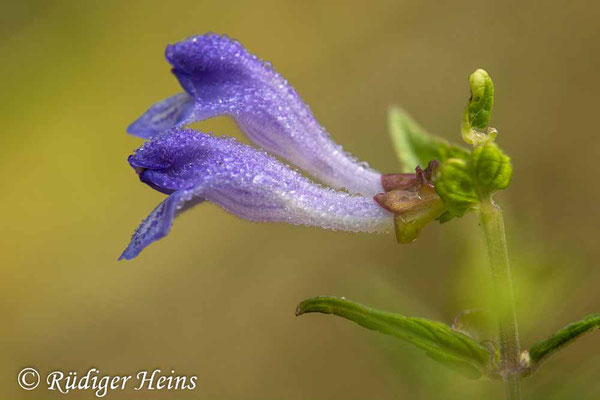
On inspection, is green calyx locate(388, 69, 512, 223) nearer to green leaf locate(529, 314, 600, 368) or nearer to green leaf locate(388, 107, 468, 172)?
green leaf locate(529, 314, 600, 368)

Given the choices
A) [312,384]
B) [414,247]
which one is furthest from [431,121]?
[312,384]

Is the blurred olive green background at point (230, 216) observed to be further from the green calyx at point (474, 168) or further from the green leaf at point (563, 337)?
the green calyx at point (474, 168)

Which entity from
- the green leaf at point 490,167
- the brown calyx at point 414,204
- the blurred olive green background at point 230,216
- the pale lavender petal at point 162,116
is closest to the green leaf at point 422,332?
the brown calyx at point 414,204

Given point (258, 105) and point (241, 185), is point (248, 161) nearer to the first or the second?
point (241, 185)

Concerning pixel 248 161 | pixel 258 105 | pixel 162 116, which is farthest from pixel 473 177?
pixel 162 116

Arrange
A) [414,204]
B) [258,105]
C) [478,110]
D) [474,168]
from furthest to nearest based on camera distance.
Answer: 1. [258,105]
2. [414,204]
3. [478,110]
4. [474,168]

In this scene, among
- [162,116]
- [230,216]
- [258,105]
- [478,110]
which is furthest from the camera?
[230,216]

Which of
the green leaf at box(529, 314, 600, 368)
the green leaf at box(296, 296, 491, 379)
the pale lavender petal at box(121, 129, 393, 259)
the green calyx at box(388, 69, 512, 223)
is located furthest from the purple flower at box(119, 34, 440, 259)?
the green leaf at box(529, 314, 600, 368)
